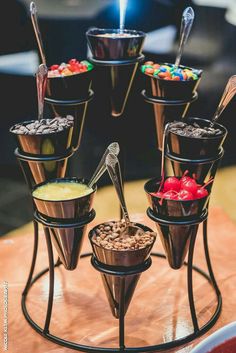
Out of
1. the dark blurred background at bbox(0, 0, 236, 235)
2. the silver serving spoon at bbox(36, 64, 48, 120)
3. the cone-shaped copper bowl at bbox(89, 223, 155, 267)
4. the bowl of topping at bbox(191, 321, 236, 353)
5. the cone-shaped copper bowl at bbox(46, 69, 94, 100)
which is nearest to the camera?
the bowl of topping at bbox(191, 321, 236, 353)

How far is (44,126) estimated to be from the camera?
1.41 m

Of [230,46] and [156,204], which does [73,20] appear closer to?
[230,46]

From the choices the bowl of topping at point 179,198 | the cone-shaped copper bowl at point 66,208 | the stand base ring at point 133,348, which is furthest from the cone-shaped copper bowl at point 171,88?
the stand base ring at point 133,348

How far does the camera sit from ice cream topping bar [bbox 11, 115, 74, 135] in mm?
1385

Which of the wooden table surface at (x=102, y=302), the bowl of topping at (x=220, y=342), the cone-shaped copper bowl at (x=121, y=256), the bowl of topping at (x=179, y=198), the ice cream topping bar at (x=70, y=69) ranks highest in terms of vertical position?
the ice cream topping bar at (x=70, y=69)

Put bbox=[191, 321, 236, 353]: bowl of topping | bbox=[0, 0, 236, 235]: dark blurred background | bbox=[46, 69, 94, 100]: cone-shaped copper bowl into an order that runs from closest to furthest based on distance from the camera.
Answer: bbox=[191, 321, 236, 353]: bowl of topping < bbox=[46, 69, 94, 100]: cone-shaped copper bowl < bbox=[0, 0, 236, 235]: dark blurred background

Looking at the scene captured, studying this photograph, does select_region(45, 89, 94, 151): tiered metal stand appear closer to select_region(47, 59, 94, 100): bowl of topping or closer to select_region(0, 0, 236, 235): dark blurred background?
select_region(47, 59, 94, 100): bowl of topping

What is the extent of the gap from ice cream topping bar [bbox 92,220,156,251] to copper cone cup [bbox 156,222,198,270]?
0.05m

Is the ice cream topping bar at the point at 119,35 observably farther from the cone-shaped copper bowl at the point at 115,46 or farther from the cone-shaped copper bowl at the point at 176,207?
the cone-shaped copper bowl at the point at 176,207

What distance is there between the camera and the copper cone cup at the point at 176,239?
4.56ft

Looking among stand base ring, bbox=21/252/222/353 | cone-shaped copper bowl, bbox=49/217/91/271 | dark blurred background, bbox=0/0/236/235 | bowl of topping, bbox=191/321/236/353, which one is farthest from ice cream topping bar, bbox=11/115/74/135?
dark blurred background, bbox=0/0/236/235

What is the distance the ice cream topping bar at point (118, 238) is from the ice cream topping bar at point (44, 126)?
25 centimetres

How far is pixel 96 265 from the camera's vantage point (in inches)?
52.4

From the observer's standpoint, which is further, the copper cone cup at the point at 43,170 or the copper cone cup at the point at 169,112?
the copper cone cup at the point at 169,112
